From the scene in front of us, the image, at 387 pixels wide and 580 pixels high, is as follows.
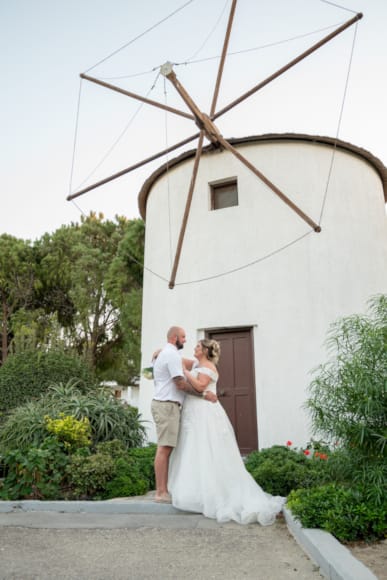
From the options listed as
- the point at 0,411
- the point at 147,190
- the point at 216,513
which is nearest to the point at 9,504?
the point at 216,513

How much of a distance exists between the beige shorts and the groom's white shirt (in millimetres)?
81

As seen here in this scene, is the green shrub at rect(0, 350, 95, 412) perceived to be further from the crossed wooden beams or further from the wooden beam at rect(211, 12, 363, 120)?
the wooden beam at rect(211, 12, 363, 120)

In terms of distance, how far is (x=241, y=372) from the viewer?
915 centimetres

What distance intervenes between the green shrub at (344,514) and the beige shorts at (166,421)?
153 centimetres

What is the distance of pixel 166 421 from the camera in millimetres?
5203

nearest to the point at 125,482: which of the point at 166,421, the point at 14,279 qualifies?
the point at 166,421

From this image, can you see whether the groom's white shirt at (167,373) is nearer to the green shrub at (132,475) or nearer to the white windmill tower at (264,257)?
the green shrub at (132,475)

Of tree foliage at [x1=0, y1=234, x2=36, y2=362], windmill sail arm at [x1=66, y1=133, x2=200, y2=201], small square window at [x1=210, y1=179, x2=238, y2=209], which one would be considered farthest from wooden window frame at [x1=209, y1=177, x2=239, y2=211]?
tree foliage at [x1=0, y1=234, x2=36, y2=362]

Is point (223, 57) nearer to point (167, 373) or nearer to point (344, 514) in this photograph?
point (167, 373)

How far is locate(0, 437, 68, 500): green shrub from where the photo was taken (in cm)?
550

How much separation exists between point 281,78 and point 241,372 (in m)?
5.79

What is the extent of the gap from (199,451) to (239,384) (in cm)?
413

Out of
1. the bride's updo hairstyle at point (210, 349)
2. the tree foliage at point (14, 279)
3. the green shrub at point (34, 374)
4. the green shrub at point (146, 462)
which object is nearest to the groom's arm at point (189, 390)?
the bride's updo hairstyle at point (210, 349)

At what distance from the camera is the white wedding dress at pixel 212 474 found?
464cm
